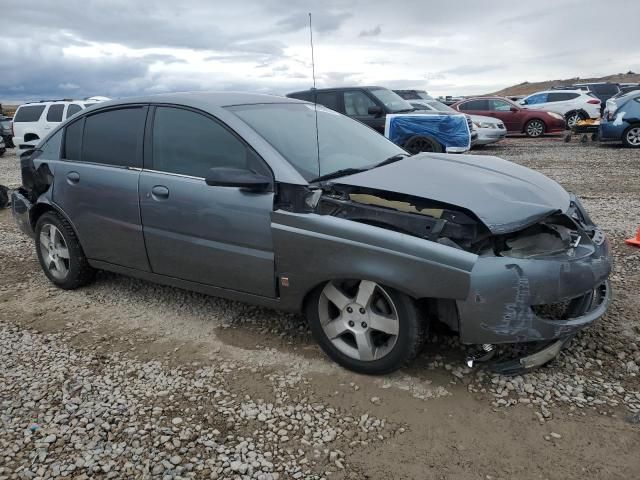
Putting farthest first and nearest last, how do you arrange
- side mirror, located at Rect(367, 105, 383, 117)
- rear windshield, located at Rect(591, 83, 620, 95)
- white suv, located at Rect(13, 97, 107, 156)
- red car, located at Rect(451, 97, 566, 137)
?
1. rear windshield, located at Rect(591, 83, 620, 95)
2. red car, located at Rect(451, 97, 566, 137)
3. white suv, located at Rect(13, 97, 107, 156)
4. side mirror, located at Rect(367, 105, 383, 117)

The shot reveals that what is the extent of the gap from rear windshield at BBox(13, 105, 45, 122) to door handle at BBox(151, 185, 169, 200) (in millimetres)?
14888

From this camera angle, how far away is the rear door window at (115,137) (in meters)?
3.91

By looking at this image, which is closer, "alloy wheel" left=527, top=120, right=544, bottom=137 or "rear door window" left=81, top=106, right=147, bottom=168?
"rear door window" left=81, top=106, right=147, bottom=168

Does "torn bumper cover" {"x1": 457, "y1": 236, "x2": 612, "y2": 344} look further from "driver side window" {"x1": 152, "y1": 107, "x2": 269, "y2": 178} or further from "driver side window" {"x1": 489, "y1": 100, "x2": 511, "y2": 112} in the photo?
"driver side window" {"x1": 489, "y1": 100, "x2": 511, "y2": 112}

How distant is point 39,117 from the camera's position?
16.1 meters

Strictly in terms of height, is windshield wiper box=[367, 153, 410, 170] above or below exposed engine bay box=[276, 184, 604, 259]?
above

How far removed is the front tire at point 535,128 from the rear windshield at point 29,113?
1564 cm

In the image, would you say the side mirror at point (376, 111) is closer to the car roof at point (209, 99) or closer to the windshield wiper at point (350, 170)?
the car roof at point (209, 99)

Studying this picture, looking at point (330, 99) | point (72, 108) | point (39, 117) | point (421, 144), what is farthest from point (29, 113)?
point (421, 144)

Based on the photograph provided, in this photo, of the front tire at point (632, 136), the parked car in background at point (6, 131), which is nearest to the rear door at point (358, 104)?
the front tire at point (632, 136)

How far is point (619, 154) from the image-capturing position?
42.1 ft

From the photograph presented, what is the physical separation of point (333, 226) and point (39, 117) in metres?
16.2

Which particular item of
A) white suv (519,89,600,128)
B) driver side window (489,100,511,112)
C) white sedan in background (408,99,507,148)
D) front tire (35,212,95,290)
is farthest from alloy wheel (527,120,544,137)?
front tire (35,212,95,290)

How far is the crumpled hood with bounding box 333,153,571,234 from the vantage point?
113 inches
